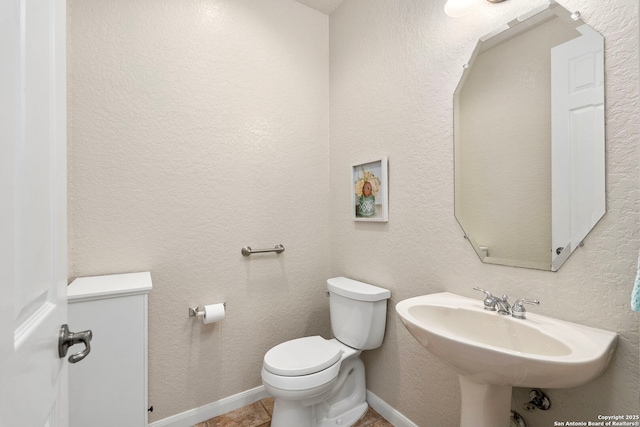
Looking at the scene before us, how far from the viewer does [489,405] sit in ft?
3.30

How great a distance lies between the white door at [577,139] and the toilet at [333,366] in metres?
0.90

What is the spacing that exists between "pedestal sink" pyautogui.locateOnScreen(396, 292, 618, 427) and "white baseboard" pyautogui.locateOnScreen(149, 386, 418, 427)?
0.72m

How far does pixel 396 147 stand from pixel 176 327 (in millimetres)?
1586

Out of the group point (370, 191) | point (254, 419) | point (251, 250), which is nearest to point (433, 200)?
point (370, 191)

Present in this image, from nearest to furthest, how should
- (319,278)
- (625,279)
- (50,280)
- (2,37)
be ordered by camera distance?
Result: (2,37), (50,280), (625,279), (319,278)

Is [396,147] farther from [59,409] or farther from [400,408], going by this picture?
[59,409]

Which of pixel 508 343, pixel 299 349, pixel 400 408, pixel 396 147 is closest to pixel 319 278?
pixel 299 349

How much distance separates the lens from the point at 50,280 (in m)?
0.59

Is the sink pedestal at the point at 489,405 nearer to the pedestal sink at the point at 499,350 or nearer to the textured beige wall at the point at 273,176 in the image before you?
the pedestal sink at the point at 499,350

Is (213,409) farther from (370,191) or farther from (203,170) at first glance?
(370,191)

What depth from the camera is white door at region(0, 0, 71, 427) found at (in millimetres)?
383

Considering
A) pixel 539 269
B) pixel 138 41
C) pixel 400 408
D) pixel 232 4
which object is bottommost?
pixel 400 408

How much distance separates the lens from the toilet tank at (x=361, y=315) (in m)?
1.64

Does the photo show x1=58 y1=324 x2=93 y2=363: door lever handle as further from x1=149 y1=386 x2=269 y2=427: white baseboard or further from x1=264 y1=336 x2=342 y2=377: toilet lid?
x1=149 y1=386 x2=269 y2=427: white baseboard
